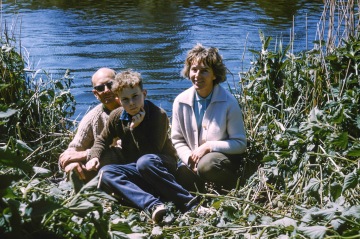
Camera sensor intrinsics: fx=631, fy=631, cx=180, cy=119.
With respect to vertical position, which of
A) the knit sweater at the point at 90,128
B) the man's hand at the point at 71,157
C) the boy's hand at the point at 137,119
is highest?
the boy's hand at the point at 137,119

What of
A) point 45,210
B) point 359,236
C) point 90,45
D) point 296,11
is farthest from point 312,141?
point 296,11

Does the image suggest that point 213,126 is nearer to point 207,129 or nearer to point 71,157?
point 207,129

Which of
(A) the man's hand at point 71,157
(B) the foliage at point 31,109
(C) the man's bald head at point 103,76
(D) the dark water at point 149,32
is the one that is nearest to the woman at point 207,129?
(C) the man's bald head at point 103,76

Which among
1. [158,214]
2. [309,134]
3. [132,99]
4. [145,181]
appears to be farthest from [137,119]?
[309,134]

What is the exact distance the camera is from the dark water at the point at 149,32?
8562 mm

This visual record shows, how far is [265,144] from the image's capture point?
3.97 metres

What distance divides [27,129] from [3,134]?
22 centimetres

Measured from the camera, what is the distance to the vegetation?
168cm

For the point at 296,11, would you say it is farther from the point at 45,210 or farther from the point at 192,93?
the point at 45,210

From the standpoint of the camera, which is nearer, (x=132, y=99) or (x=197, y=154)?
(x=132, y=99)

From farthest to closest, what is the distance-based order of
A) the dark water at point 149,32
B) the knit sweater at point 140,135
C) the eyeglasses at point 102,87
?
the dark water at point 149,32 < the eyeglasses at point 102,87 < the knit sweater at point 140,135

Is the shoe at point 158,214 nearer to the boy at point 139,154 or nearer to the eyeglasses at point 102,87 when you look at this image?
the boy at point 139,154

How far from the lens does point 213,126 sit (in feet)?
12.6

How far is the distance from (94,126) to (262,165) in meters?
1.08
